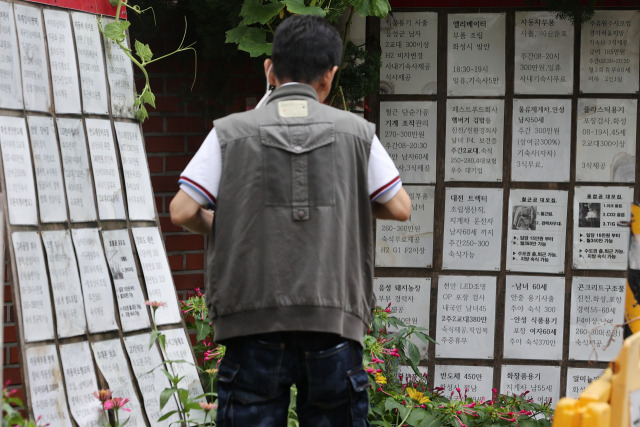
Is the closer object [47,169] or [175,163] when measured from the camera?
[47,169]

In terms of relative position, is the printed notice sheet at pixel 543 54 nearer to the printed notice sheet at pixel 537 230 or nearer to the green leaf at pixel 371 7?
the printed notice sheet at pixel 537 230

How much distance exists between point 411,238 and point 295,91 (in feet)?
7.34

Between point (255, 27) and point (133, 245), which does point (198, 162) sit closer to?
point (133, 245)

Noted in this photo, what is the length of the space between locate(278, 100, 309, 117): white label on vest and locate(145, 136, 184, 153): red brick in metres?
2.16

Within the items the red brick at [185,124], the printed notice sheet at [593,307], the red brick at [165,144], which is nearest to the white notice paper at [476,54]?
the printed notice sheet at [593,307]

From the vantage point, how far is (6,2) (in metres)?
2.94

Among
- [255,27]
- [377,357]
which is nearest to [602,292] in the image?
[377,357]

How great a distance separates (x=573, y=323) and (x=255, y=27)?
2.25 metres

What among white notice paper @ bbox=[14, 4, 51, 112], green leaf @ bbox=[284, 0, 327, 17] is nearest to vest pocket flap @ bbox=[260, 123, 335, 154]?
white notice paper @ bbox=[14, 4, 51, 112]

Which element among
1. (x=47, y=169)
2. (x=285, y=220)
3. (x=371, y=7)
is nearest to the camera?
(x=285, y=220)

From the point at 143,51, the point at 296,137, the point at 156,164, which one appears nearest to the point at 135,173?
the point at 143,51

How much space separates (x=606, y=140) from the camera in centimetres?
440

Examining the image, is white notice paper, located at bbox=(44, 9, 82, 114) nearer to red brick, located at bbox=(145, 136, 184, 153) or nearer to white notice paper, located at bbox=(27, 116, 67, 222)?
white notice paper, located at bbox=(27, 116, 67, 222)

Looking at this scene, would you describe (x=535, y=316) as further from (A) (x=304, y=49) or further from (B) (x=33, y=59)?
(B) (x=33, y=59)
